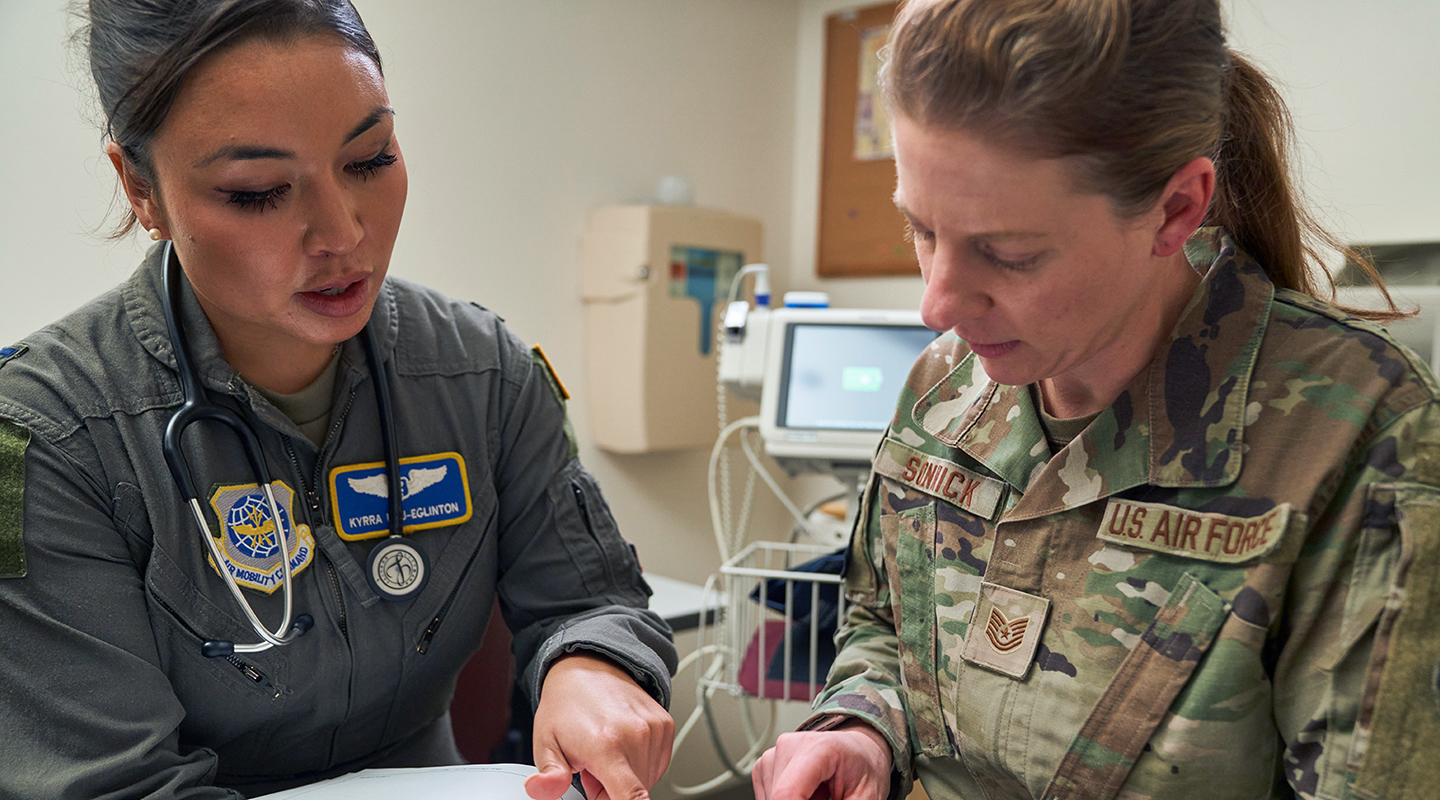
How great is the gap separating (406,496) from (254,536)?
156 millimetres

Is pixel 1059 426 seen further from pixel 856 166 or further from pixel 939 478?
pixel 856 166

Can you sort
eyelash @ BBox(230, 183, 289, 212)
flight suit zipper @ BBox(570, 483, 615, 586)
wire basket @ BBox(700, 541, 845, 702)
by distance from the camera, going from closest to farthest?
1. eyelash @ BBox(230, 183, 289, 212)
2. flight suit zipper @ BBox(570, 483, 615, 586)
3. wire basket @ BBox(700, 541, 845, 702)

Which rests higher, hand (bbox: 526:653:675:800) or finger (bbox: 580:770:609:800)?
hand (bbox: 526:653:675:800)

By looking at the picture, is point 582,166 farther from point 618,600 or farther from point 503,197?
point 618,600

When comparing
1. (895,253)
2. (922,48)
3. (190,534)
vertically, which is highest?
(922,48)

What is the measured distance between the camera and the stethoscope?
951mm

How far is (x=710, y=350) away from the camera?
273cm

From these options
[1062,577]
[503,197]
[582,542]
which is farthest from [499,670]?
[503,197]

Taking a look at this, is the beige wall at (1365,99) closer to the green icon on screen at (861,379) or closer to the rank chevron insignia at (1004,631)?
the green icon on screen at (861,379)

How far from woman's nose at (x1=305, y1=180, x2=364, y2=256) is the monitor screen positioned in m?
0.92

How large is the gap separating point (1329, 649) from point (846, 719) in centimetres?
40

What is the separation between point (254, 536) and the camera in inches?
38.8

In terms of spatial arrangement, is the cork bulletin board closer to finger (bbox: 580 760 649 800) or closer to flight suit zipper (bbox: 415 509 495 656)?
flight suit zipper (bbox: 415 509 495 656)

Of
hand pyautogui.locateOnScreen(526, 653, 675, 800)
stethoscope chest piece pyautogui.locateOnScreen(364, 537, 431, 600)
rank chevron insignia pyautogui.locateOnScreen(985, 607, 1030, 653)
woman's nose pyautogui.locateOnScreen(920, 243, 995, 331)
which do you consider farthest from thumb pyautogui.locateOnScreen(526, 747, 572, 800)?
woman's nose pyautogui.locateOnScreen(920, 243, 995, 331)
